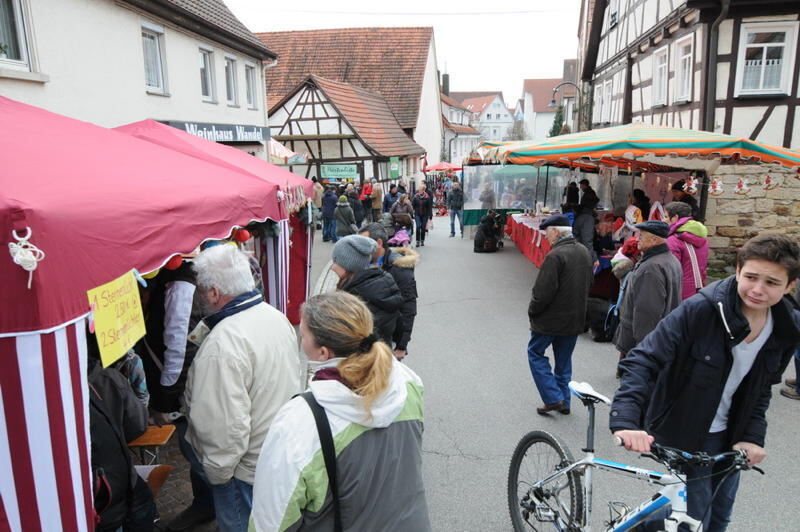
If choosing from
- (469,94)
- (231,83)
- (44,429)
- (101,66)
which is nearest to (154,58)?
(101,66)

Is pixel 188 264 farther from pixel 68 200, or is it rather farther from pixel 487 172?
pixel 487 172

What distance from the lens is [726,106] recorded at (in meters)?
10.9

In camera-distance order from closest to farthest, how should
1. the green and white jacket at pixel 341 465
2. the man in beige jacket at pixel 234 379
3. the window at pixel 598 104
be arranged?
1. the green and white jacket at pixel 341 465
2. the man in beige jacket at pixel 234 379
3. the window at pixel 598 104

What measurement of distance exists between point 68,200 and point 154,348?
4.87 feet

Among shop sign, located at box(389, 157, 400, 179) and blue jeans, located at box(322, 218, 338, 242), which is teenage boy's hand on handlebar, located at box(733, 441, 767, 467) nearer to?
blue jeans, located at box(322, 218, 338, 242)

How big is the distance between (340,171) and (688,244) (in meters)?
18.1

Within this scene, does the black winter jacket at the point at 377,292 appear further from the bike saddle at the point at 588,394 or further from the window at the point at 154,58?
the window at the point at 154,58

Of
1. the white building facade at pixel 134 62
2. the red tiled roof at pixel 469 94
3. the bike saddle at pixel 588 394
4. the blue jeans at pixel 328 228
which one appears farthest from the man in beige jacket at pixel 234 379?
the red tiled roof at pixel 469 94

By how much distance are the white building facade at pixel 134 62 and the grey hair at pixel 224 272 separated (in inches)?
213

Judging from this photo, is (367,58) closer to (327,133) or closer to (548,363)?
(327,133)

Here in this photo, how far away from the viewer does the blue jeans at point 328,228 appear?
17.2m

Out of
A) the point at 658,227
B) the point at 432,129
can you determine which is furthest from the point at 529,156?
the point at 432,129

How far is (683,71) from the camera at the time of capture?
12.3 m

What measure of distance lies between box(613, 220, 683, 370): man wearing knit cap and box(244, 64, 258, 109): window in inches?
461
